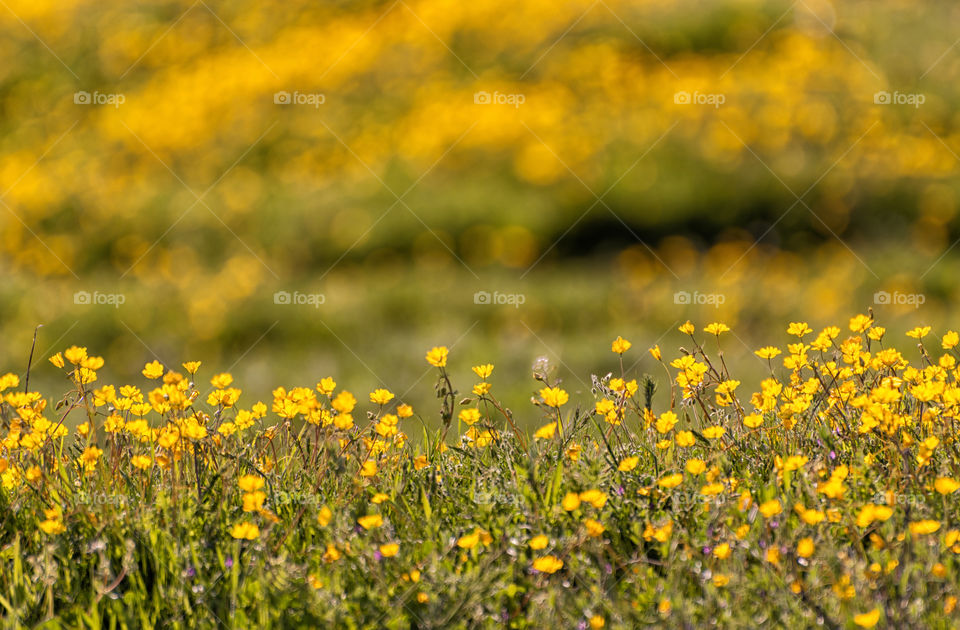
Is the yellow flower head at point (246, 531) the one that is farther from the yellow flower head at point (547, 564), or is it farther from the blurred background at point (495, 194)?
the blurred background at point (495, 194)

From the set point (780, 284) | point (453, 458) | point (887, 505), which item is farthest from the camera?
point (780, 284)

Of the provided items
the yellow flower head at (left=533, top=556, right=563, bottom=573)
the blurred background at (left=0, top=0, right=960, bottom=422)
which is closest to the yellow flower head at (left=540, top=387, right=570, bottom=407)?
the yellow flower head at (left=533, top=556, right=563, bottom=573)

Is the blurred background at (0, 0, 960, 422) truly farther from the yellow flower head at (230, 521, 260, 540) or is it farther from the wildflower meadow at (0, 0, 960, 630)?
the yellow flower head at (230, 521, 260, 540)

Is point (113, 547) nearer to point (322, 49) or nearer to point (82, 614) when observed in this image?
point (82, 614)

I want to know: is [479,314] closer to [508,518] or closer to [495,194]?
[495,194]

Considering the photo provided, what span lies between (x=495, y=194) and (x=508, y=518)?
295 inches

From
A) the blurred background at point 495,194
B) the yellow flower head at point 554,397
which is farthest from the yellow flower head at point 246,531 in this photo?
the blurred background at point 495,194

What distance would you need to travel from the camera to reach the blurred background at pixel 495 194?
29.7ft

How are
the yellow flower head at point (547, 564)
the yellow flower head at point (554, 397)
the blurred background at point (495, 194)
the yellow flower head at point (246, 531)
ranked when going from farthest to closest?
the blurred background at point (495, 194), the yellow flower head at point (554, 397), the yellow flower head at point (246, 531), the yellow flower head at point (547, 564)

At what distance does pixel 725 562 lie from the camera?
2.97 m

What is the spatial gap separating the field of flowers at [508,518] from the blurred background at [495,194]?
3860 millimetres

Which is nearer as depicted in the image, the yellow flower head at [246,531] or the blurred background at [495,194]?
the yellow flower head at [246,531]

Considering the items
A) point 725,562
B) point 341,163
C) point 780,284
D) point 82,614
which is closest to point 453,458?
point 725,562

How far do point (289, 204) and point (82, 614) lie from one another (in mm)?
8441
